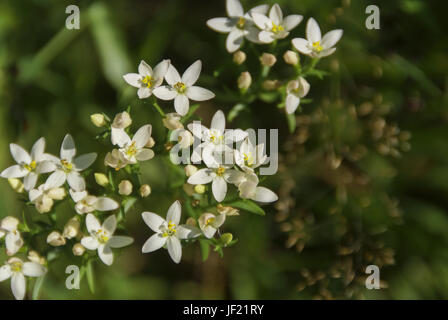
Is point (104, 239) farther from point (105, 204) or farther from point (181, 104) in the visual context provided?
point (181, 104)

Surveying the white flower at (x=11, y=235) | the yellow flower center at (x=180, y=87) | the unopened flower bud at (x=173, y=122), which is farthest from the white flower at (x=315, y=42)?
the white flower at (x=11, y=235)

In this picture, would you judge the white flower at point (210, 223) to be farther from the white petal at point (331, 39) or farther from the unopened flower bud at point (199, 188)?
the white petal at point (331, 39)

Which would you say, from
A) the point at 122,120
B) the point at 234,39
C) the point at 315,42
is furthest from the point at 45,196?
the point at 315,42

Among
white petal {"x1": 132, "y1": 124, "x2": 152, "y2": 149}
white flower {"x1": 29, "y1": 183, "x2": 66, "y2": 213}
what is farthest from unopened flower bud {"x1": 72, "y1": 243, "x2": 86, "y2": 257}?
white petal {"x1": 132, "y1": 124, "x2": 152, "y2": 149}

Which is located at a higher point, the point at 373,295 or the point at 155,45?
the point at 155,45

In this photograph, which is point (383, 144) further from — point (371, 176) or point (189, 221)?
point (189, 221)

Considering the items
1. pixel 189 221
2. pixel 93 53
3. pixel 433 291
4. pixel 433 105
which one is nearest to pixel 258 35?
pixel 189 221
